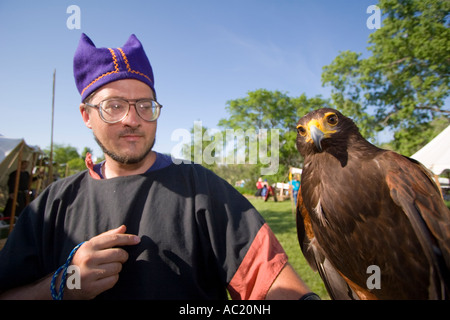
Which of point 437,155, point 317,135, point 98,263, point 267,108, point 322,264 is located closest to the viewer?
point 98,263

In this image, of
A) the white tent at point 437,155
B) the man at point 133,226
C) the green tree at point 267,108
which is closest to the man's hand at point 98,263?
the man at point 133,226

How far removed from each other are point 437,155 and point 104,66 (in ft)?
33.2

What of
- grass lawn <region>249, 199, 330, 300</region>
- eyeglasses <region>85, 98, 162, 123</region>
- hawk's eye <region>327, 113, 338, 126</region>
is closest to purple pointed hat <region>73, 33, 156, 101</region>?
eyeglasses <region>85, 98, 162, 123</region>

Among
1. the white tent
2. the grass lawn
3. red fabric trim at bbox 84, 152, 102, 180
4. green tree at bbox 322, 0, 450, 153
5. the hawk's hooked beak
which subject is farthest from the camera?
green tree at bbox 322, 0, 450, 153

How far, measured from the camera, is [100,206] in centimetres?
152

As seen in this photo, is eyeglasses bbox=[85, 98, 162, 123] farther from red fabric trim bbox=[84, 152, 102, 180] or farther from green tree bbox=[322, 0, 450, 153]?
green tree bbox=[322, 0, 450, 153]

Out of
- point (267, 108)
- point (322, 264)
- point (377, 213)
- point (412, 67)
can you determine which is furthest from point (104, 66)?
point (267, 108)

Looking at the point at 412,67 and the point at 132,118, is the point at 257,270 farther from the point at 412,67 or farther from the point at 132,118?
the point at 412,67

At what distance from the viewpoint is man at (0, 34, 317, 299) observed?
1271mm

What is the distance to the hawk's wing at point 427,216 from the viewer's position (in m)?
1.87

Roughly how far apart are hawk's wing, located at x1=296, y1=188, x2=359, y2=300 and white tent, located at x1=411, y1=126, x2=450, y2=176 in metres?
7.28

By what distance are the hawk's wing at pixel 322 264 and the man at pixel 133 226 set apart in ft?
4.89

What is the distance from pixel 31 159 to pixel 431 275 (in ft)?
48.8

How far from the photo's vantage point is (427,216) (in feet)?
6.22
